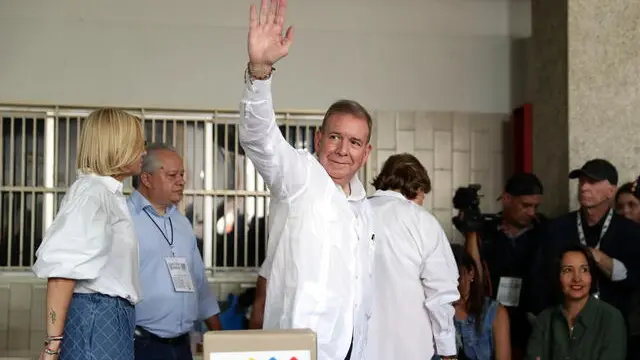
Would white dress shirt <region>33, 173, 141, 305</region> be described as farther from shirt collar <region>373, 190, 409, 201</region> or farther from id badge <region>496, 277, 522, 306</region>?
id badge <region>496, 277, 522, 306</region>

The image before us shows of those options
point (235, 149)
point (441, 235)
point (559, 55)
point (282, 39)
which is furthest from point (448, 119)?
point (282, 39)

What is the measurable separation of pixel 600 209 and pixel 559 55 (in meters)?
1.14

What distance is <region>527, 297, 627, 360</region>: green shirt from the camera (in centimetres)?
365

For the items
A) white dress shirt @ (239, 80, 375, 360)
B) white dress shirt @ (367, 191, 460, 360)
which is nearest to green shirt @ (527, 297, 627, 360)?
white dress shirt @ (367, 191, 460, 360)

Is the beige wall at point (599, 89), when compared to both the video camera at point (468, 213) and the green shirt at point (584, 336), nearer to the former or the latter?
the video camera at point (468, 213)

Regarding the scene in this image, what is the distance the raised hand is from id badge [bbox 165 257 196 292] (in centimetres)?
167

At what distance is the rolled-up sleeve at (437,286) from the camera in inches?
125

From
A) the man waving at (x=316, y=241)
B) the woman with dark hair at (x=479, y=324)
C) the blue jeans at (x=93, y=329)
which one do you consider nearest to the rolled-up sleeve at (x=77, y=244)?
the blue jeans at (x=93, y=329)

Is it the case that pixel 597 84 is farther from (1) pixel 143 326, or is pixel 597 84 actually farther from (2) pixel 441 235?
(1) pixel 143 326

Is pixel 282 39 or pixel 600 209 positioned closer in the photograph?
pixel 282 39

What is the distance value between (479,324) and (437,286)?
2.94ft

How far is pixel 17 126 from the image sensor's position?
16.9ft

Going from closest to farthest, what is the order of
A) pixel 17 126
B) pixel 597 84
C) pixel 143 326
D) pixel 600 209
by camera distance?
pixel 143 326 → pixel 600 209 → pixel 597 84 → pixel 17 126

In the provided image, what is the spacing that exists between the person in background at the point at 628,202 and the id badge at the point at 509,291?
0.63 m
